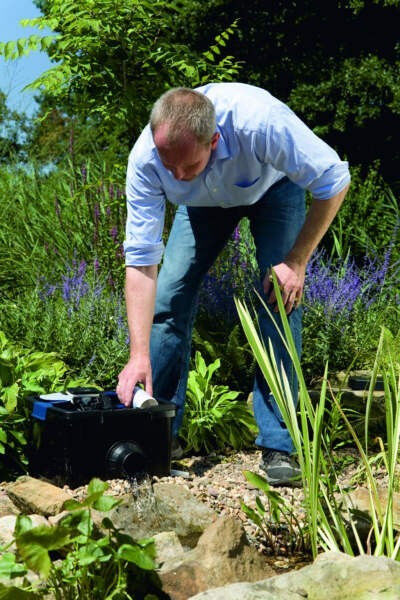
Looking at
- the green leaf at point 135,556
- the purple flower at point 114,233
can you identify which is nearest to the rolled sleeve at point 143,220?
the green leaf at point 135,556

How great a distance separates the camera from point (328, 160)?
294cm

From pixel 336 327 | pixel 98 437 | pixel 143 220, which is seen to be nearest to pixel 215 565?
pixel 98 437

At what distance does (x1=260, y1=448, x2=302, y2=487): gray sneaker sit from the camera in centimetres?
324

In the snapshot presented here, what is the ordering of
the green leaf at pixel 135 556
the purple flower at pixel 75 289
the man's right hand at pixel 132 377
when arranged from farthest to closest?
the purple flower at pixel 75 289 → the man's right hand at pixel 132 377 → the green leaf at pixel 135 556

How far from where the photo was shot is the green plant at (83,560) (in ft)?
5.50

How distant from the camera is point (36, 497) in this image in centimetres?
266

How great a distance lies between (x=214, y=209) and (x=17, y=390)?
1110mm

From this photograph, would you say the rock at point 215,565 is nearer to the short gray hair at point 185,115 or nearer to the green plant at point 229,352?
the short gray hair at point 185,115

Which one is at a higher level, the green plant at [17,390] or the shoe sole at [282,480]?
the green plant at [17,390]

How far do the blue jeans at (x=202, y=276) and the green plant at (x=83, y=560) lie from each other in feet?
4.77

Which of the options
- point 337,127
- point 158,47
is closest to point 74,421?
point 158,47

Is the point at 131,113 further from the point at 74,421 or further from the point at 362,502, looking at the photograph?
the point at 362,502

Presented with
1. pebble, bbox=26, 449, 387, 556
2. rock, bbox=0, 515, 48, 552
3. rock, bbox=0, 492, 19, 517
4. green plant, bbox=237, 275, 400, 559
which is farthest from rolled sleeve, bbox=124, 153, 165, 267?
rock, bbox=0, 515, 48, 552

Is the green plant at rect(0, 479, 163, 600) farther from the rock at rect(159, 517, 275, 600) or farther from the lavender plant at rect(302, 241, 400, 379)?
the lavender plant at rect(302, 241, 400, 379)
